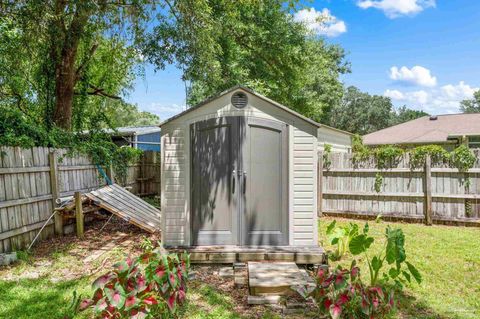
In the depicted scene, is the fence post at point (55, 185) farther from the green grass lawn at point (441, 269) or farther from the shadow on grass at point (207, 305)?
the green grass lawn at point (441, 269)

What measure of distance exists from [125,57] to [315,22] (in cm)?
725

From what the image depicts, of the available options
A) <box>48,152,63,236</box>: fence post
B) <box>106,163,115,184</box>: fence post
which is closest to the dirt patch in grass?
<box>48,152,63,236</box>: fence post

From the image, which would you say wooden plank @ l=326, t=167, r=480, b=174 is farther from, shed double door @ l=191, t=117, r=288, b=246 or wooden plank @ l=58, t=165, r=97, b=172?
wooden plank @ l=58, t=165, r=97, b=172

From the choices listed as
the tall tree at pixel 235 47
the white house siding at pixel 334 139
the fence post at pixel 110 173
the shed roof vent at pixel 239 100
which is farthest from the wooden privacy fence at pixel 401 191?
the fence post at pixel 110 173

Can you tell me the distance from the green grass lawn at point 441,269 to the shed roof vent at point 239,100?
2755 mm

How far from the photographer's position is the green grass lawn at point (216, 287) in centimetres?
346

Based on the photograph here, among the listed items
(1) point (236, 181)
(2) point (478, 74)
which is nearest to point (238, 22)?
(1) point (236, 181)

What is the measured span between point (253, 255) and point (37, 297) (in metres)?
2.62

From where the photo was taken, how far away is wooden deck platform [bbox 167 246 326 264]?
4.75 metres

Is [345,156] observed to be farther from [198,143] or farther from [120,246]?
[120,246]

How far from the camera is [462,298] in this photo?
389 centimetres

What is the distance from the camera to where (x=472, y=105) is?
4591 centimetres

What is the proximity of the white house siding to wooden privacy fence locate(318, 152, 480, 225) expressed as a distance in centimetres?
390

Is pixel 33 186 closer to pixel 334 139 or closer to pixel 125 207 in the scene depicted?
pixel 125 207
